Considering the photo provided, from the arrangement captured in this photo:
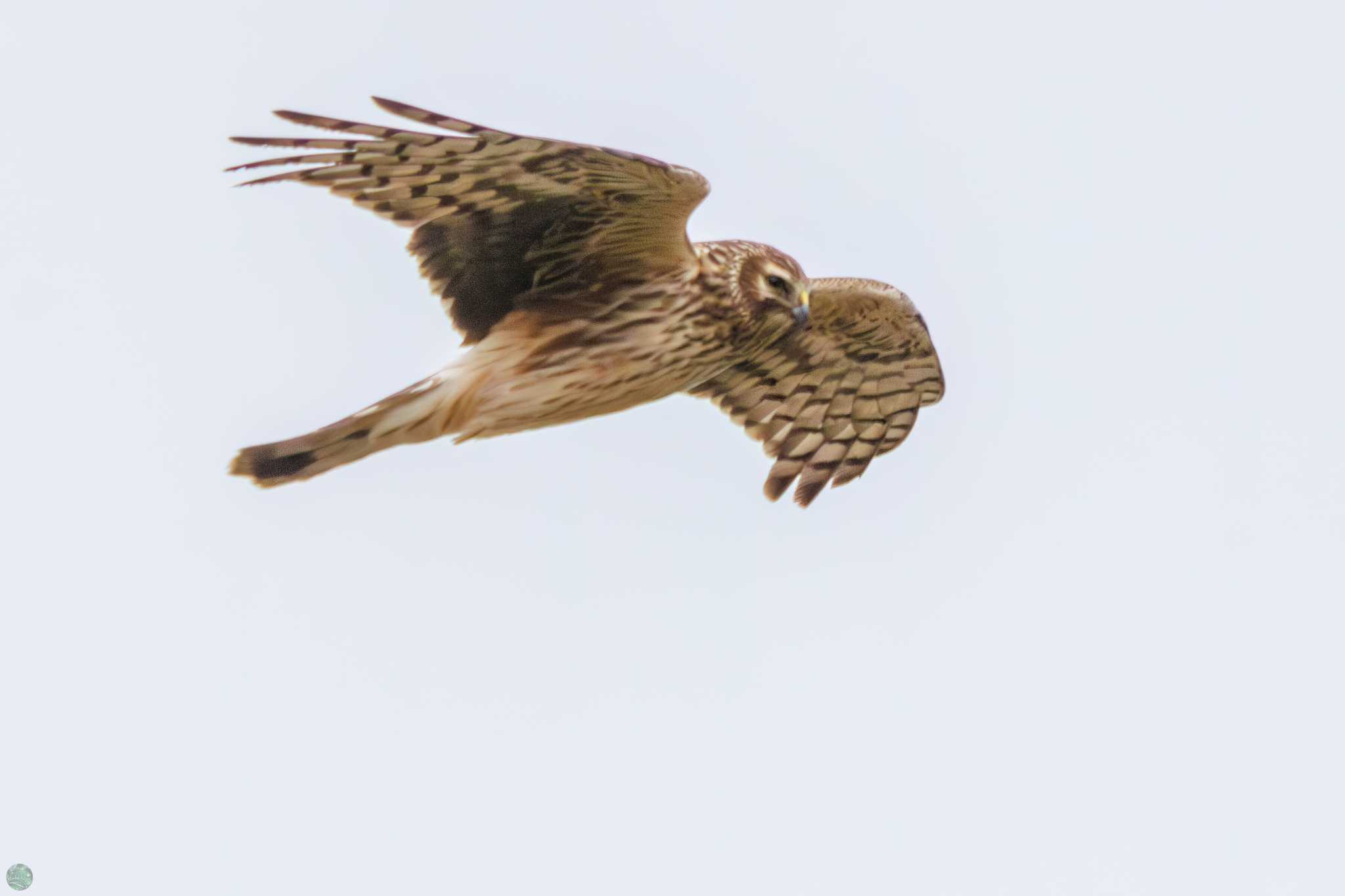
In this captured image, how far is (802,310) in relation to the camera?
823cm

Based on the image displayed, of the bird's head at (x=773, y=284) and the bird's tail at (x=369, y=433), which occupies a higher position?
the bird's head at (x=773, y=284)

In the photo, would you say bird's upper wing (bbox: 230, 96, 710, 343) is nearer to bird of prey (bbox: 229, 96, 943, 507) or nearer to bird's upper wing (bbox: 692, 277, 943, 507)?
bird of prey (bbox: 229, 96, 943, 507)

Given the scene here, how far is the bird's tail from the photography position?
782cm

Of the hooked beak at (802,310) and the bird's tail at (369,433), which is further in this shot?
the hooked beak at (802,310)

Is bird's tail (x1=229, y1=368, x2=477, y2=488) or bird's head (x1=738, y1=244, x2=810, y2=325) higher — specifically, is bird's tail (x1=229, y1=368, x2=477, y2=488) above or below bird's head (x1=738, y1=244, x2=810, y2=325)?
below

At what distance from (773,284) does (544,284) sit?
0.94 meters

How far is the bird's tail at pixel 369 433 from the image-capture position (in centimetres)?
782

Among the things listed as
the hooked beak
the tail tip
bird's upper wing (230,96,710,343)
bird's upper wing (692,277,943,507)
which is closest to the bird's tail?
the tail tip

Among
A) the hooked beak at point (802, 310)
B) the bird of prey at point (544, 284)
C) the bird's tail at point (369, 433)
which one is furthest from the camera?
the hooked beak at point (802, 310)

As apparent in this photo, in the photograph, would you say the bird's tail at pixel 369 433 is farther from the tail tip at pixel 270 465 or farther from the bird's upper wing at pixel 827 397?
the bird's upper wing at pixel 827 397

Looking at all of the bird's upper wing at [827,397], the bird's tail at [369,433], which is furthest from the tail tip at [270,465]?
the bird's upper wing at [827,397]

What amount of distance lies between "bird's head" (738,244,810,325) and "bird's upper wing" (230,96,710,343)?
265 millimetres

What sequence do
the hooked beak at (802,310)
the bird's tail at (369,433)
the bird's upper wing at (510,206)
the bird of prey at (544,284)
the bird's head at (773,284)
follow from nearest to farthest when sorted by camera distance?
the bird's upper wing at (510,206) → the bird of prey at (544,284) → the bird's tail at (369,433) → the bird's head at (773,284) → the hooked beak at (802,310)

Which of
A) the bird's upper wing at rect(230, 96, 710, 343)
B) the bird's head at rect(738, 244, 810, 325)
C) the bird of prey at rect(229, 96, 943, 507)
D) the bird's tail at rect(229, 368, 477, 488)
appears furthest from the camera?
the bird's head at rect(738, 244, 810, 325)
